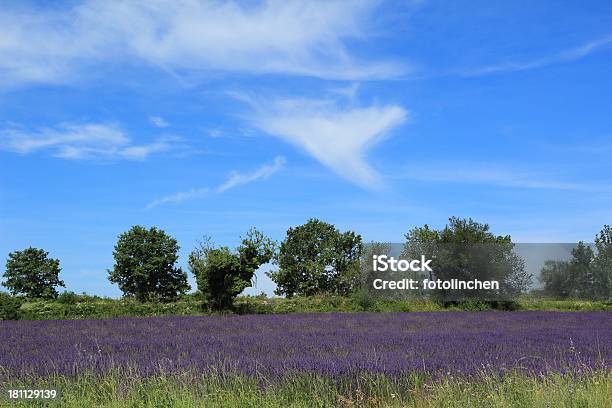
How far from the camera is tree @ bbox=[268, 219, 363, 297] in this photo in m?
34.7

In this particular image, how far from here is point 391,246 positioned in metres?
31.3

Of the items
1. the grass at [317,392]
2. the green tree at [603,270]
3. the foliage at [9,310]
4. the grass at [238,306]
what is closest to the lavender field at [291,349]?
the grass at [317,392]

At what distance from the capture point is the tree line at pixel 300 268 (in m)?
20.3

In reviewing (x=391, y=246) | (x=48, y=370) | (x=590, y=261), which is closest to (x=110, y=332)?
(x=48, y=370)

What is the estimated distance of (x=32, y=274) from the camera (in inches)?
1022

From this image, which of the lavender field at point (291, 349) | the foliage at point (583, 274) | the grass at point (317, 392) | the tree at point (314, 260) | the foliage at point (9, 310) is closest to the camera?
the grass at point (317, 392)

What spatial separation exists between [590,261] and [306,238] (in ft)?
53.4

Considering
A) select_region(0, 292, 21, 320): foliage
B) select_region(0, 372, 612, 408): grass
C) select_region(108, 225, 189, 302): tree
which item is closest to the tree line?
select_region(108, 225, 189, 302): tree

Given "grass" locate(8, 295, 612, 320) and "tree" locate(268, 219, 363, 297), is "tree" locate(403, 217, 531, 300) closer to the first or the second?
"grass" locate(8, 295, 612, 320)

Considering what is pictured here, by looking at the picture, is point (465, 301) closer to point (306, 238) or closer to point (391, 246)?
point (391, 246)

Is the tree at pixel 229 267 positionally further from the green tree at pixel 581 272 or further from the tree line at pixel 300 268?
the green tree at pixel 581 272

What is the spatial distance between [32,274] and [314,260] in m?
16.1

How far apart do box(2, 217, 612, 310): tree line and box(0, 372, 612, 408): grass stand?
13.4 meters

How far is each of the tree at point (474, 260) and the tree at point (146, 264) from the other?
11803 millimetres
